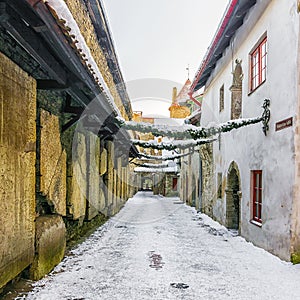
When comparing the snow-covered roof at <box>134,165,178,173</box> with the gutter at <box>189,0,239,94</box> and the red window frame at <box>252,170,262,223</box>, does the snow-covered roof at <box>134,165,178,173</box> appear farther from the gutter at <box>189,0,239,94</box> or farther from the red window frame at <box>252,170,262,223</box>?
the red window frame at <box>252,170,262,223</box>

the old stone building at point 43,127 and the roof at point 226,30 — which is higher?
the roof at point 226,30

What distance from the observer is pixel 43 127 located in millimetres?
4430

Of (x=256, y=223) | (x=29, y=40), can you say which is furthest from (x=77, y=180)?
(x=256, y=223)

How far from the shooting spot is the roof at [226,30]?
6668 millimetres

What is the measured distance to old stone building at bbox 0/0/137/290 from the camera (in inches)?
120

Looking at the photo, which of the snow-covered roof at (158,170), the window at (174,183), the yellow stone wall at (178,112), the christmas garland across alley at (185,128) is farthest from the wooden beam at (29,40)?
the yellow stone wall at (178,112)

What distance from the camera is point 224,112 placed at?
9.41 metres

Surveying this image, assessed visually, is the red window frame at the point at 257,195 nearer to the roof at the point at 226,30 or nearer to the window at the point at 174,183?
the roof at the point at 226,30

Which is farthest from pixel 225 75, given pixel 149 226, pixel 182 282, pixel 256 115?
pixel 182 282

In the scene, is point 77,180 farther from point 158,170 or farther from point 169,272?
point 158,170

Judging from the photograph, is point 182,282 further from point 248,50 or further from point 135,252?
point 248,50

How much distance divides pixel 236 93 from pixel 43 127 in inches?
219

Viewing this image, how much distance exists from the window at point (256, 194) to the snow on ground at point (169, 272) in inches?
24.2

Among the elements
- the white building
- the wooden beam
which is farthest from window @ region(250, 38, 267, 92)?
the wooden beam
